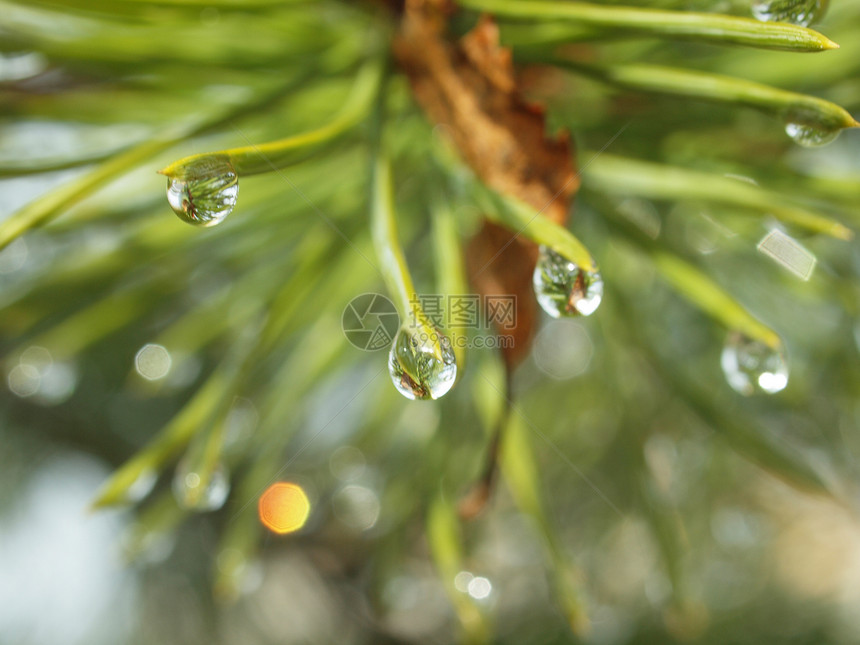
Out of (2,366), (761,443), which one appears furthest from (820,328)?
(2,366)

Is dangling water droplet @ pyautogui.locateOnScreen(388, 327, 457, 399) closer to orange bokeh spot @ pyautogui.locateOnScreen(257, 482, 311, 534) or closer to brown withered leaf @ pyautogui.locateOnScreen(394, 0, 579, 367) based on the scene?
brown withered leaf @ pyautogui.locateOnScreen(394, 0, 579, 367)

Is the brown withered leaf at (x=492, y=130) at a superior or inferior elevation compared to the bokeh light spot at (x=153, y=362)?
superior

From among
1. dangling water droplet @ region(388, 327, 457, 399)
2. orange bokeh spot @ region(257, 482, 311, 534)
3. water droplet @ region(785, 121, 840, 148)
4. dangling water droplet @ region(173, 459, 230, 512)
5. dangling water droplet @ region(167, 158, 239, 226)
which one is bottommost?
orange bokeh spot @ region(257, 482, 311, 534)

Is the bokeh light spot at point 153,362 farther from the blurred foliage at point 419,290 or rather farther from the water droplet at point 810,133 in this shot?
the water droplet at point 810,133

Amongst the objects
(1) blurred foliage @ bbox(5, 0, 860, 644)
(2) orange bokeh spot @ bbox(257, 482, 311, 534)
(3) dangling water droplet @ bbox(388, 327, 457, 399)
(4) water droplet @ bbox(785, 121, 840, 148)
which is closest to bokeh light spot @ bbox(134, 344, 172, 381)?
(1) blurred foliage @ bbox(5, 0, 860, 644)

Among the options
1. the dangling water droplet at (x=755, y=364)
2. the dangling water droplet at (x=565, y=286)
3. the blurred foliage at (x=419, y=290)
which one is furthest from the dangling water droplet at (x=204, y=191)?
the dangling water droplet at (x=755, y=364)

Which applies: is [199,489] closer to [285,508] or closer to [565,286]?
[565,286]

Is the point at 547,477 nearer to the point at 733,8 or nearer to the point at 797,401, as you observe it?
the point at 797,401
